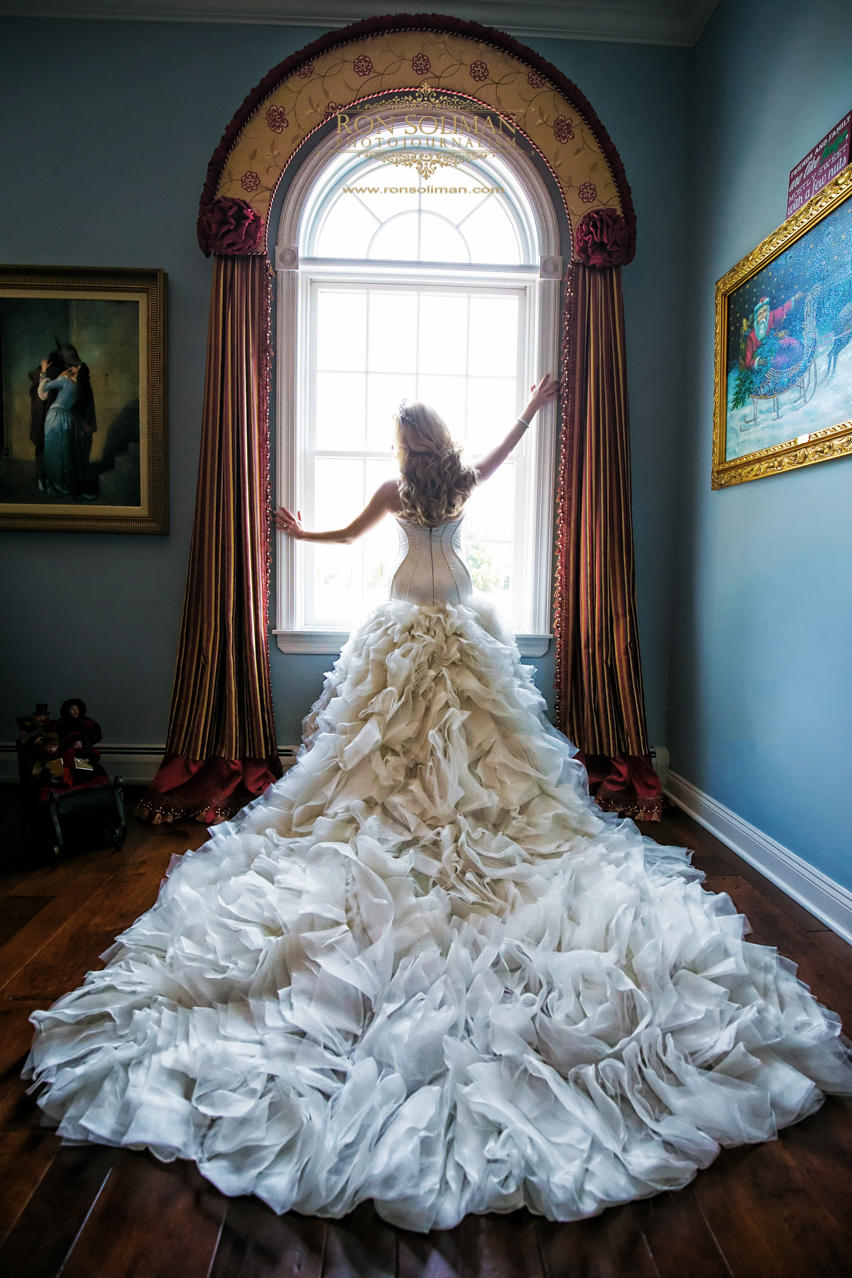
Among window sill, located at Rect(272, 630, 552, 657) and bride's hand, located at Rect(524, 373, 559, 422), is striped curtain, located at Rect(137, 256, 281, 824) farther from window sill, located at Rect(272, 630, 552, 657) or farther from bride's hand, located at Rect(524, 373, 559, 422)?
bride's hand, located at Rect(524, 373, 559, 422)

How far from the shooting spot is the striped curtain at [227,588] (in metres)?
3.03

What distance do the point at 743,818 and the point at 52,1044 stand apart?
7.71ft

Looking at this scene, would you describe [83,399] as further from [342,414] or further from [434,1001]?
[434,1001]

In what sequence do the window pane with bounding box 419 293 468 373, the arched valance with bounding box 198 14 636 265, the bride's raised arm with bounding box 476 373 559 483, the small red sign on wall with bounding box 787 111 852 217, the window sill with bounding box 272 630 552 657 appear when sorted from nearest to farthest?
the small red sign on wall with bounding box 787 111 852 217 < the bride's raised arm with bounding box 476 373 559 483 < the arched valance with bounding box 198 14 636 265 < the window sill with bounding box 272 630 552 657 < the window pane with bounding box 419 293 468 373

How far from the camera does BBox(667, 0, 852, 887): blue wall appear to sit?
83.9 inches

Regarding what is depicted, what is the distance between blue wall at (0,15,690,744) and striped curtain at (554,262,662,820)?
0.23 metres

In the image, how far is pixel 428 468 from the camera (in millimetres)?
2504

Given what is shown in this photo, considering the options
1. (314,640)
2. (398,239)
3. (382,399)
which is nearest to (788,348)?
(382,399)

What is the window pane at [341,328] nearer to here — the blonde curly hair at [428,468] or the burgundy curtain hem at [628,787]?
the blonde curly hair at [428,468]

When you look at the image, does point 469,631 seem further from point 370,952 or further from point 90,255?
point 90,255

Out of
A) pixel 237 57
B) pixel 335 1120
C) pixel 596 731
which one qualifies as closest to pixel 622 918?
pixel 335 1120

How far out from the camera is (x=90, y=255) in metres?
3.15

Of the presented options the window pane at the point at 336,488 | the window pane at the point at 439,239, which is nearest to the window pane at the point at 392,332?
the window pane at the point at 439,239

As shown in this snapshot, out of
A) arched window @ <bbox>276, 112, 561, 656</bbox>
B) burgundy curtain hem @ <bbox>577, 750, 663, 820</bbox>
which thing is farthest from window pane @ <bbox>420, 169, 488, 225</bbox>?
burgundy curtain hem @ <bbox>577, 750, 663, 820</bbox>
